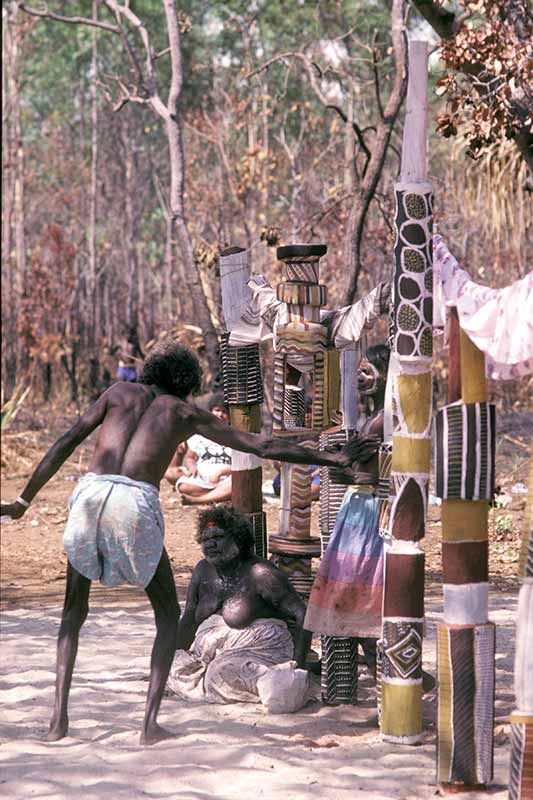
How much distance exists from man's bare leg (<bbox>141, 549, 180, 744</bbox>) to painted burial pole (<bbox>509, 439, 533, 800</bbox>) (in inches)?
64.0

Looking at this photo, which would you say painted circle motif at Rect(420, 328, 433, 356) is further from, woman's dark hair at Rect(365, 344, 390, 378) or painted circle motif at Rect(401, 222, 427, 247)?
woman's dark hair at Rect(365, 344, 390, 378)

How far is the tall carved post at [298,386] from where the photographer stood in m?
5.88

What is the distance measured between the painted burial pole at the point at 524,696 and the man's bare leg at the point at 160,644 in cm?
163

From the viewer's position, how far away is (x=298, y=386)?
20.0ft

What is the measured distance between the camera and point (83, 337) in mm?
21969

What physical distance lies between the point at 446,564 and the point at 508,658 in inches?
92.1

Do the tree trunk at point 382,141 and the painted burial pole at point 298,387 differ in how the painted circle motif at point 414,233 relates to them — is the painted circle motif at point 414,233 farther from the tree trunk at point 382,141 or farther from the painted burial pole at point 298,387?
the tree trunk at point 382,141

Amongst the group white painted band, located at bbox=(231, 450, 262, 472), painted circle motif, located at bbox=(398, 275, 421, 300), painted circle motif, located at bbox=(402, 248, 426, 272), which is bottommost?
white painted band, located at bbox=(231, 450, 262, 472)

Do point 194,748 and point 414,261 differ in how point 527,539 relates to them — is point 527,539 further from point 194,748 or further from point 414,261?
point 194,748

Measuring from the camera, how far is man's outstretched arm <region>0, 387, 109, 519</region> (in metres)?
5.15

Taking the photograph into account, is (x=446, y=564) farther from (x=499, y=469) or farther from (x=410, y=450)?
(x=499, y=469)

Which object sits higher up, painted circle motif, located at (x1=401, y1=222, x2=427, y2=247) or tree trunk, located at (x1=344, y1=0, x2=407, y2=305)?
tree trunk, located at (x1=344, y1=0, x2=407, y2=305)

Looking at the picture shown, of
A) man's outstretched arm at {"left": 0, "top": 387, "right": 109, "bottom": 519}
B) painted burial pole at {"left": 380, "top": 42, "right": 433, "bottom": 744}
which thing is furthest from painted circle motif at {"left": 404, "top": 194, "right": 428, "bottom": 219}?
man's outstretched arm at {"left": 0, "top": 387, "right": 109, "bottom": 519}

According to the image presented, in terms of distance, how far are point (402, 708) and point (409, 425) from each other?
118 centimetres
